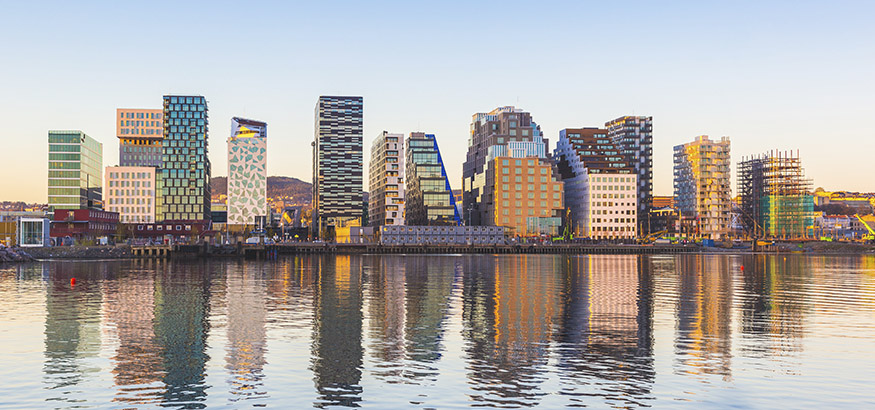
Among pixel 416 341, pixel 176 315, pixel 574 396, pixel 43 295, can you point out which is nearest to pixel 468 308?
pixel 416 341

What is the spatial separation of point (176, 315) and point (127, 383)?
2360 centimetres

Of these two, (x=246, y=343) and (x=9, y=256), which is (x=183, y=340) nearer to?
(x=246, y=343)

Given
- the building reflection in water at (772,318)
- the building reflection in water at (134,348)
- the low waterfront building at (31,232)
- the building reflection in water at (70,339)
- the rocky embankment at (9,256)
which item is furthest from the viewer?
the low waterfront building at (31,232)

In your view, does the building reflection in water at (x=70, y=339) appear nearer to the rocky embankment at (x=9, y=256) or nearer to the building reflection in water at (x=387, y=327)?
the building reflection in water at (x=387, y=327)

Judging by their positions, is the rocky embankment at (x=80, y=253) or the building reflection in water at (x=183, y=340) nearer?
the building reflection in water at (x=183, y=340)

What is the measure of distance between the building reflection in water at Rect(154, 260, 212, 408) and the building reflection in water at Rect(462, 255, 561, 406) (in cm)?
1088

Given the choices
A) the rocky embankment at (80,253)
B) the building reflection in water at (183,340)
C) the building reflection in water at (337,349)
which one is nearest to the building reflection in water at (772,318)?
the building reflection in water at (337,349)

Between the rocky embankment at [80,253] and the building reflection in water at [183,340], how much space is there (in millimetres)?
112368

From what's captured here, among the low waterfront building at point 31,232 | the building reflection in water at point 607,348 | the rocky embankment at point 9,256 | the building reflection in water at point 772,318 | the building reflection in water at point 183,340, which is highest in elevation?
the low waterfront building at point 31,232

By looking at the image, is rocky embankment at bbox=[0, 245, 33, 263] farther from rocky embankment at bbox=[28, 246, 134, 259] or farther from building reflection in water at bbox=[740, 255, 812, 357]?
building reflection in water at bbox=[740, 255, 812, 357]

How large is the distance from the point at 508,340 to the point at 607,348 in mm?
5413

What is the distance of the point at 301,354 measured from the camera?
37000mm

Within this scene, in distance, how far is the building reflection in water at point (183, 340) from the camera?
28.7 meters

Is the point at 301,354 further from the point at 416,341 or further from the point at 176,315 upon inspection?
the point at 176,315
